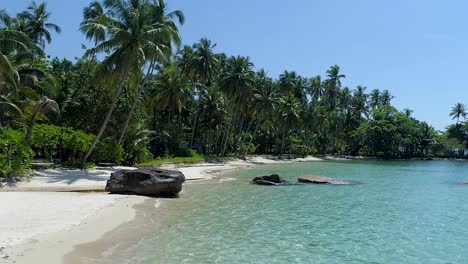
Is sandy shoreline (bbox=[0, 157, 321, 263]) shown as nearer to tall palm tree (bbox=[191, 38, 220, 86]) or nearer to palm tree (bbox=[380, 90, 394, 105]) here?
tall palm tree (bbox=[191, 38, 220, 86])

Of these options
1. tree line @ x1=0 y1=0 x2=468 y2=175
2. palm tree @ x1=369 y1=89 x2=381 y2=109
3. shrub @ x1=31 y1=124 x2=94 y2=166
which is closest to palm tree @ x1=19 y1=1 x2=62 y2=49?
tree line @ x1=0 y1=0 x2=468 y2=175

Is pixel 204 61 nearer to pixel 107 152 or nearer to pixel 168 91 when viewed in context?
pixel 168 91

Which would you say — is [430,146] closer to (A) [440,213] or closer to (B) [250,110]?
(B) [250,110]

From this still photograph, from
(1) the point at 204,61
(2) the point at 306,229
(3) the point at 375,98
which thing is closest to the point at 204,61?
(1) the point at 204,61

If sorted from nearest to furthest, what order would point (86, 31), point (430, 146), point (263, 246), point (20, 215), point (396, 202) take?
point (263, 246) → point (20, 215) → point (396, 202) → point (86, 31) → point (430, 146)

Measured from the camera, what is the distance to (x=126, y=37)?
3102 cm

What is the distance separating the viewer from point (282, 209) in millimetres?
20266

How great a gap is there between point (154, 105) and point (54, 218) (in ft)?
136

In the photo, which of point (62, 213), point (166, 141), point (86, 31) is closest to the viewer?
point (62, 213)

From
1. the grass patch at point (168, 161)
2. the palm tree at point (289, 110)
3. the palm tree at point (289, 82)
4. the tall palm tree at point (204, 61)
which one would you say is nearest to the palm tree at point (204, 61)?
the tall palm tree at point (204, 61)

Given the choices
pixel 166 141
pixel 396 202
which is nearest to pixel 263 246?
pixel 396 202

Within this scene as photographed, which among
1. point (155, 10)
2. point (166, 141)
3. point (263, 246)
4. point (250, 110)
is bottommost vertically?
point (263, 246)

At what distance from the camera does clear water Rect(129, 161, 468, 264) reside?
12070 mm

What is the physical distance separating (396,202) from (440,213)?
144 inches
